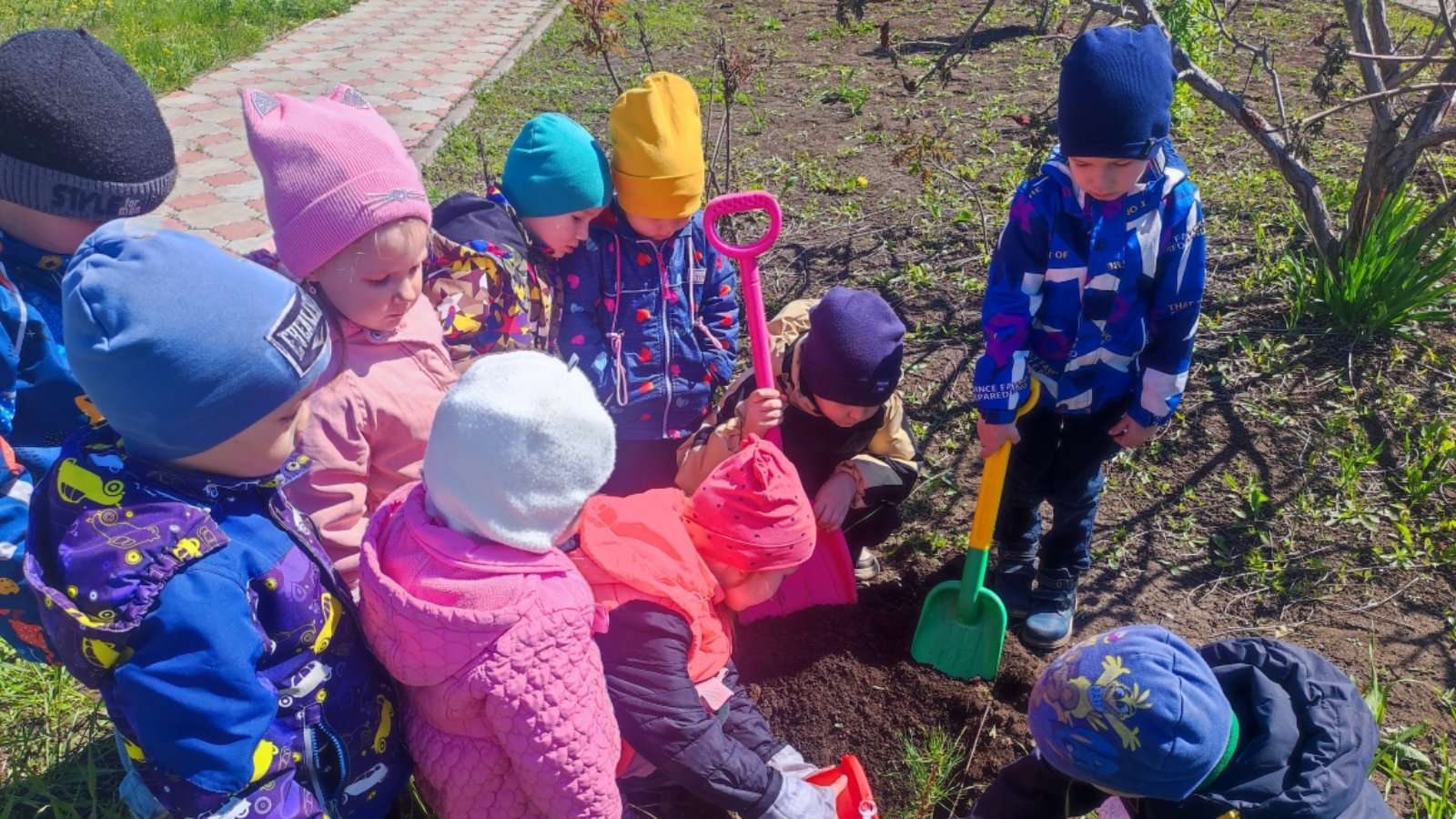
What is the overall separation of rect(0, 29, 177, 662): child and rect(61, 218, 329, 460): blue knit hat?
60 centimetres

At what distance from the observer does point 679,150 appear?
2.43 m

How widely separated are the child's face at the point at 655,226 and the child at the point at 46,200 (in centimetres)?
110

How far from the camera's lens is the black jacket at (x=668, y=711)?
1837 millimetres

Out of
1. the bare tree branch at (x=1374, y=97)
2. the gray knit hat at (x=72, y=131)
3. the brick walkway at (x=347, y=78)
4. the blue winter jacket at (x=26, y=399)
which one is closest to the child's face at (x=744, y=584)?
the blue winter jacket at (x=26, y=399)

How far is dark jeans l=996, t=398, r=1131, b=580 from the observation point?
2.55 m

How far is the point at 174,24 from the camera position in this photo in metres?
7.57

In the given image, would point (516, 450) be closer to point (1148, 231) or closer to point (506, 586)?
point (506, 586)

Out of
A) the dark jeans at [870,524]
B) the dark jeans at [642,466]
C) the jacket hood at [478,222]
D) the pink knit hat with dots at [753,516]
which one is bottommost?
the dark jeans at [870,524]

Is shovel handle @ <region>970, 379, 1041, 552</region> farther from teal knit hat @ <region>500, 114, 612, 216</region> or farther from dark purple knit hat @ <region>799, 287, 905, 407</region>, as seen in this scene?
teal knit hat @ <region>500, 114, 612, 216</region>

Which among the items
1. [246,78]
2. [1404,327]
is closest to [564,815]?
[1404,327]

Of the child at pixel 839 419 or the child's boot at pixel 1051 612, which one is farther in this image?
the child's boot at pixel 1051 612

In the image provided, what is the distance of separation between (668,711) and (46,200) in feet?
4.99

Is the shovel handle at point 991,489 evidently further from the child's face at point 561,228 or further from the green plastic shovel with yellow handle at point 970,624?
the child's face at point 561,228

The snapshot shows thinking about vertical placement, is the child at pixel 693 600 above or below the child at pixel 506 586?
below
